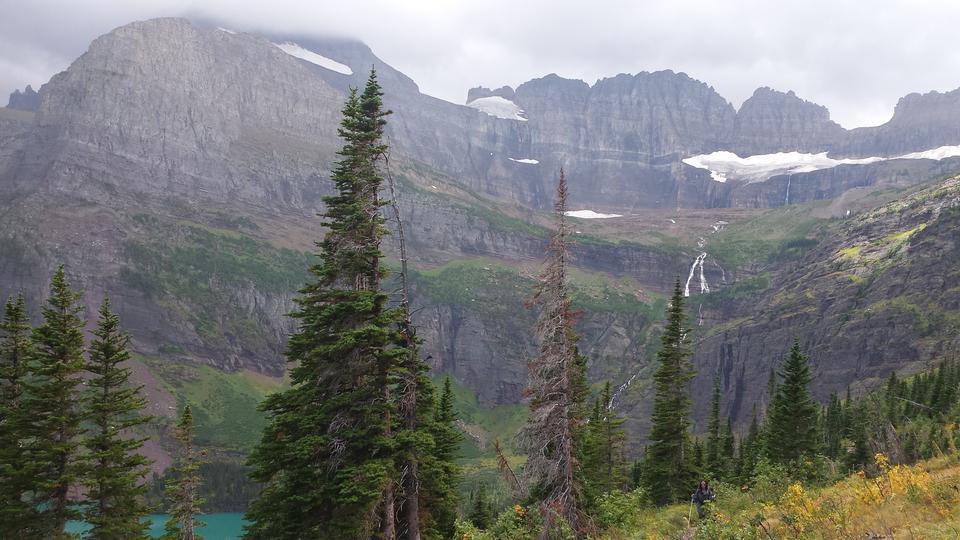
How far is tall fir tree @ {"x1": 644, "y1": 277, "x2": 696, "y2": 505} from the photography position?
47031mm

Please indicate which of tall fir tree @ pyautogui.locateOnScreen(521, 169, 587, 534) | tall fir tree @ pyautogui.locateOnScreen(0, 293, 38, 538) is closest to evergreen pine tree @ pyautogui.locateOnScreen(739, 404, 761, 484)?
tall fir tree @ pyautogui.locateOnScreen(521, 169, 587, 534)

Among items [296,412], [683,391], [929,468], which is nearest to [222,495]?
[683,391]

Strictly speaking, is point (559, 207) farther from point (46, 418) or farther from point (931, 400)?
point (931, 400)

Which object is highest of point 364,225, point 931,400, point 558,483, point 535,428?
point 364,225

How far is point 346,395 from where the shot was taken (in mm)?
23156

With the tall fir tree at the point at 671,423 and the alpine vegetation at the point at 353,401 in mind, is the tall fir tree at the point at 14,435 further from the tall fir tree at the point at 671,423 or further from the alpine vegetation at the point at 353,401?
the tall fir tree at the point at 671,423

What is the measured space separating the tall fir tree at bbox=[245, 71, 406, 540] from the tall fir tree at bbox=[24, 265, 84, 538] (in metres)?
8.56

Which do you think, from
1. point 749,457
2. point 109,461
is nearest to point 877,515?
point 109,461

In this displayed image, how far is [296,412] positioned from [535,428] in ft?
30.6

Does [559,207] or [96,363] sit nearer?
[559,207]

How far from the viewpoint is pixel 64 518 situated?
89.6 ft

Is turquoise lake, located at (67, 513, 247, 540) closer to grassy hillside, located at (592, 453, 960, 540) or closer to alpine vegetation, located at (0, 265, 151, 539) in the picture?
alpine vegetation, located at (0, 265, 151, 539)

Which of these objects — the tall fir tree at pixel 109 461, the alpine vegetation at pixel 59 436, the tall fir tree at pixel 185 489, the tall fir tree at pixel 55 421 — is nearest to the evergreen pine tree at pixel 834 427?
the tall fir tree at pixel 185 489

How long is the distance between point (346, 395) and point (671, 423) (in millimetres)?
32152
